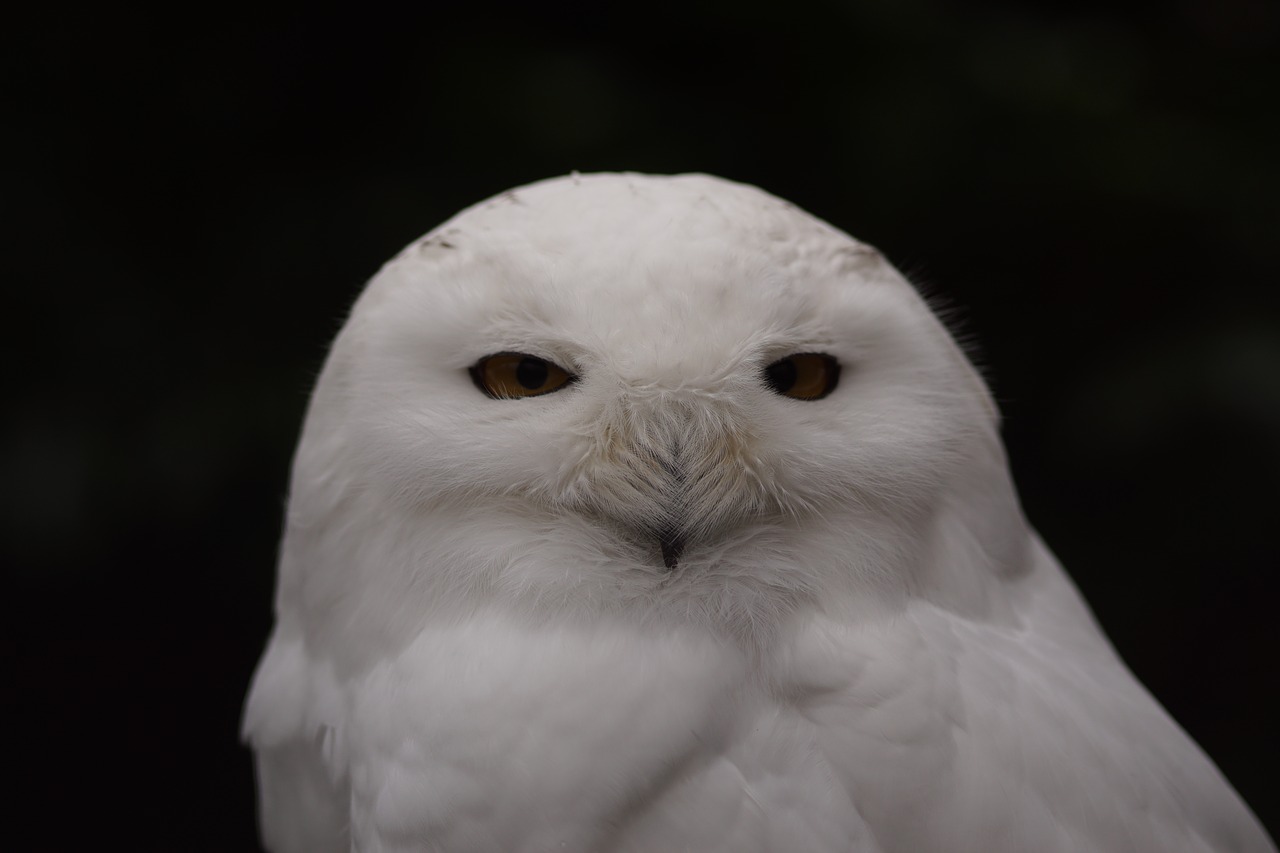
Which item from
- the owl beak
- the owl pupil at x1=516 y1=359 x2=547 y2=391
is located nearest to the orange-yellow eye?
the owl pupil at x1=516 y1=359 x2=547 y2=391

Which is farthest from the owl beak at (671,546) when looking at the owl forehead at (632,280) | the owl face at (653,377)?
the owl forehead at (632,280)

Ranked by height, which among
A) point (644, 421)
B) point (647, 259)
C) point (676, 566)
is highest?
point (647, 259)

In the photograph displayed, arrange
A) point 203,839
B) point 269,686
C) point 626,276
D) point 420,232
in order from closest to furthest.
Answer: point 626,276 < point 269,686 < point 420,232 < point 203,839

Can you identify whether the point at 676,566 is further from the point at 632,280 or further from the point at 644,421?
the point at 632,280

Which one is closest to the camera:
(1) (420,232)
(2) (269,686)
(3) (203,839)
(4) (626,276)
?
(4) (626,276)

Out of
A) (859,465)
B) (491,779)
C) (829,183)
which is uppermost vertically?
(829,183)

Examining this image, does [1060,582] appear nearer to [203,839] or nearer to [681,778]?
[681,778]

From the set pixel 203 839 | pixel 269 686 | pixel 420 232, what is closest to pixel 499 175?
pixel 420 232

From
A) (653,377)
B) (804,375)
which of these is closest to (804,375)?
(804,375)
